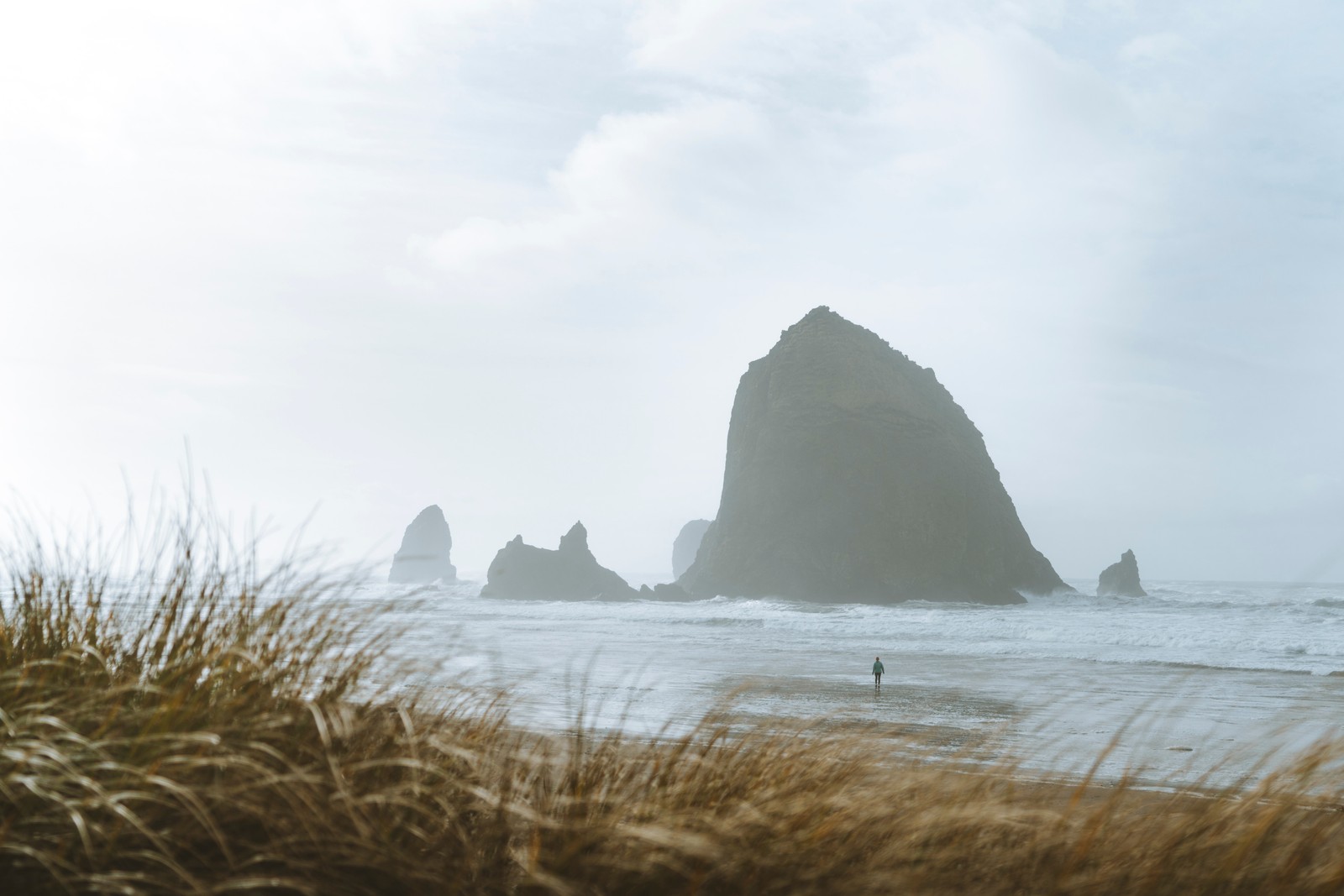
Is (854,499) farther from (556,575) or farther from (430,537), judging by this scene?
(430,537)

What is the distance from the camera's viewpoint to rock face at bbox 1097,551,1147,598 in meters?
83.3

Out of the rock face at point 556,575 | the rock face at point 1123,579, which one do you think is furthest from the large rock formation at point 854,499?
the rock face at point 1123,579

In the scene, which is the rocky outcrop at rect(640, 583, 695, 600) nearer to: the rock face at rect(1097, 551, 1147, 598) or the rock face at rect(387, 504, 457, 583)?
the rock face at rect(1097, 551, 1147, 598)

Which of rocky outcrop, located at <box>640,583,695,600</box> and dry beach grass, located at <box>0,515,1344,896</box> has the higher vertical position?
dry beach grass, located at <box>0,515,1344,896</box>

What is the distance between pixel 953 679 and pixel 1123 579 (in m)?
74.1

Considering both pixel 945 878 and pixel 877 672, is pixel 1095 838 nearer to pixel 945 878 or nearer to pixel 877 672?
pixel 945 878

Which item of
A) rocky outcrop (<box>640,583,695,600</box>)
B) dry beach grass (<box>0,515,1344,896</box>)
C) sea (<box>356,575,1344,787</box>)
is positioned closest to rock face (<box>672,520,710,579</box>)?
rocky outcrop (<box>640,583,695,600</box>)

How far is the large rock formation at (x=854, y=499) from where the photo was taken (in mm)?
67250

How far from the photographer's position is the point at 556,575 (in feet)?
246

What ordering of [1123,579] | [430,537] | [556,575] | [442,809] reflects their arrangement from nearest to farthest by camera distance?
[442,809], [556,575], [1123,579], [430,537]

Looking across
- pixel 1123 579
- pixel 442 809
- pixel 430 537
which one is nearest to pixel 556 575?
pixel 1123 579

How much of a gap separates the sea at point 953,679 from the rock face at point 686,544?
13716cm

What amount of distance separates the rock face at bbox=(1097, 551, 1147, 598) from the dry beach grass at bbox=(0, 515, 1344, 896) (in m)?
88.9

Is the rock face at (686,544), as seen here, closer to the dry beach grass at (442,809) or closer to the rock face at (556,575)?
the rock face at (556,575)
